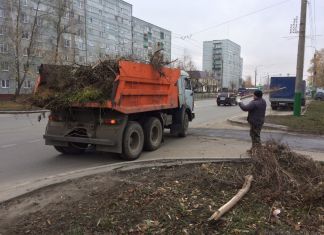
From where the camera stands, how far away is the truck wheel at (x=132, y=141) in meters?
8.77

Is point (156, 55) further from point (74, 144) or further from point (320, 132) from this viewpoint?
point (320, 132)

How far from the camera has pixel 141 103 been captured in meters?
9.42

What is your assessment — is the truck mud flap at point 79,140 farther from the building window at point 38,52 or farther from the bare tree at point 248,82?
the bare tree at point 248,82

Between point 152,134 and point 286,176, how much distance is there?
5034mm

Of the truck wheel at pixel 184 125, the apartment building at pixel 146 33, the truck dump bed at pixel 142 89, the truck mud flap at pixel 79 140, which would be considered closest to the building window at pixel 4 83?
the apartment building at pixel 146 33

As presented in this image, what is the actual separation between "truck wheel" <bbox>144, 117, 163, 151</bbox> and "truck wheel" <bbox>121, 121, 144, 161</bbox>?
47 cm

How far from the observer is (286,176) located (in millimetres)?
5926

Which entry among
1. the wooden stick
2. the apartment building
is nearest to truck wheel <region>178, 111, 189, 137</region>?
the wooden stick

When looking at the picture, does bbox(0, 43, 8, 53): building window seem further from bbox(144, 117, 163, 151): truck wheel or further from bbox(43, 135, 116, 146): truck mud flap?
bbox(43, 135, 116, 146): truck mud flap

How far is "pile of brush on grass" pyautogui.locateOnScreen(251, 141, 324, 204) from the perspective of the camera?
538cm

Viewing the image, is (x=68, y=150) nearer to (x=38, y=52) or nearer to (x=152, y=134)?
(x=152, y=134)

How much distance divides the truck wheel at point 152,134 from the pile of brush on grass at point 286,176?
3.52 meters

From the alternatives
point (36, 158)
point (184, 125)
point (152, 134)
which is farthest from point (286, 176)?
point (184, 125)

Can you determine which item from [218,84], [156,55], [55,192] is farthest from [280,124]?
[218,84]
